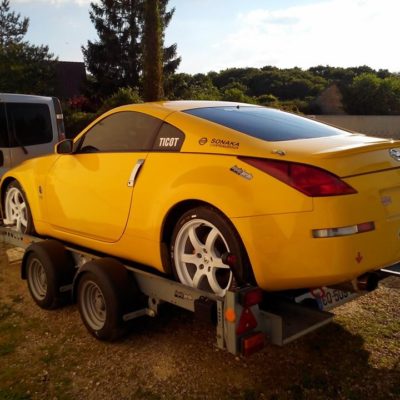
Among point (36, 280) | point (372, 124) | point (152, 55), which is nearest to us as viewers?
point (36, 280)

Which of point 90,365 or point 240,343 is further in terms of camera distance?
point 90,365

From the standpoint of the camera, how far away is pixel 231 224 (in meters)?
3.04

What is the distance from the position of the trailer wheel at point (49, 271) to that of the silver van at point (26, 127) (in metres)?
2.63

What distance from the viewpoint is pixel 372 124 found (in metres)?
28.3

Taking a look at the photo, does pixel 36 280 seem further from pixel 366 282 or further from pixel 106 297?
pixel 366 282

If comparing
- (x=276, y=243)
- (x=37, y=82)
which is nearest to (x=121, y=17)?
(x=37, y=82)

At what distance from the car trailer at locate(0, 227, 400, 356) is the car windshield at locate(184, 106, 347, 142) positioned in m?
1.10

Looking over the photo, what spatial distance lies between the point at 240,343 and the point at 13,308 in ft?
9.11

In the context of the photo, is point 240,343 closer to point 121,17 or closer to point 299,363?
point 299,363

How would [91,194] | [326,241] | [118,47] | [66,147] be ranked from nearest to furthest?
[326,241] < [91,194] < [66,147] < [118,47]

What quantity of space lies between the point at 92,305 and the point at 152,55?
820 inches

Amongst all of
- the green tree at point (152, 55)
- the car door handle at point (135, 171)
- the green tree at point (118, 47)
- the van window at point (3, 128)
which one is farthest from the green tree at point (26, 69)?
the car door handle at point (135, 171)

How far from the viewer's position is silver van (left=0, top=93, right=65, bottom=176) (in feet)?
23.1

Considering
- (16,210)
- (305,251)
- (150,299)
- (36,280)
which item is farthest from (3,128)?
(305,251)
